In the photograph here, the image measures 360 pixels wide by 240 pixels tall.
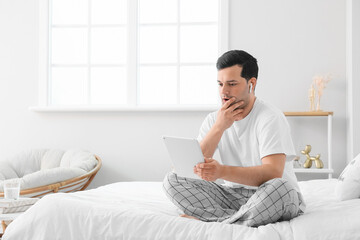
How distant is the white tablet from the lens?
1.85 meters

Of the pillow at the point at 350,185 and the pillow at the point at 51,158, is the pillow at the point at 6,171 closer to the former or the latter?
the pillow at the point at 51,158

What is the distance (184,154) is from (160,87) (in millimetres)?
2517

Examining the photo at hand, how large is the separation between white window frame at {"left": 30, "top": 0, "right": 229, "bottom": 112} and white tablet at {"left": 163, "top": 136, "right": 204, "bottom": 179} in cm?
217

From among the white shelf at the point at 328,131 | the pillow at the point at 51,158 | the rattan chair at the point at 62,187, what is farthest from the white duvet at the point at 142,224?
the pillow at the point at 51,158

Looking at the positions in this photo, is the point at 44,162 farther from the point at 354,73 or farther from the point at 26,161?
the point at 354,73

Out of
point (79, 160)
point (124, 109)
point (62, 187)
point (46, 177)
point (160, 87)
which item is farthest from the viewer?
point (160, 87)

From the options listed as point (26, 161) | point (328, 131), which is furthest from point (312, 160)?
point (26, 161)

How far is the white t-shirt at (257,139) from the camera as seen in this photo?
1977 mm

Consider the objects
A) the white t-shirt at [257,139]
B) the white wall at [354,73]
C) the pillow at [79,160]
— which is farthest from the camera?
the pillow at [79,160]

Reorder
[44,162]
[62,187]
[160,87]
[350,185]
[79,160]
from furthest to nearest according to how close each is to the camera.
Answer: [160,87] → [44,162] → [79,160] → [62,187] → [350,185]

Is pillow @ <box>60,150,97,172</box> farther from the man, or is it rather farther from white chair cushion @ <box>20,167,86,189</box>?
the man

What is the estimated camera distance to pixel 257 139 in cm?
208

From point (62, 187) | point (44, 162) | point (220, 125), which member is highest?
point (220, 125)

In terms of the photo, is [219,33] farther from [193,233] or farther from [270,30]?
[193,233]
